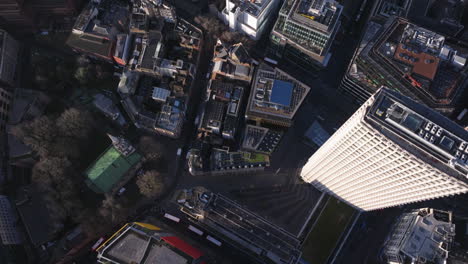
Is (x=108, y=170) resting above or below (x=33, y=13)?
below

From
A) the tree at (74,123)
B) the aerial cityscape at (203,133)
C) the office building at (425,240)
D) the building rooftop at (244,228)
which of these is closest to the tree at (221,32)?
the aerial cityscape at (203,133)

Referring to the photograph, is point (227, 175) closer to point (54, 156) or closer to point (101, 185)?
point (101, 185)

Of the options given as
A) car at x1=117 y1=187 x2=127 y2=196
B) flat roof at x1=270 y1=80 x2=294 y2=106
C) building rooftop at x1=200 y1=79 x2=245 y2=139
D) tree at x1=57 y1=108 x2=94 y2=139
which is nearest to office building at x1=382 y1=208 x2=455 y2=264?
flat roof at x1=270 y1=80 x2=294 y2=106

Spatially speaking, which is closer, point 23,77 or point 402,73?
point 402,73

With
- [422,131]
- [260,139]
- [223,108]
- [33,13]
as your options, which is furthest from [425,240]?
[33,13]

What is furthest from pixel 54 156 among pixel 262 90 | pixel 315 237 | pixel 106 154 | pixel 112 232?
pixel 315 237

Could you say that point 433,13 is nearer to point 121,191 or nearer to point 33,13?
point 121,191

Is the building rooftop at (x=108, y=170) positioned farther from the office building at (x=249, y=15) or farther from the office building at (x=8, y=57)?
the office building at (x=249, y=15)
